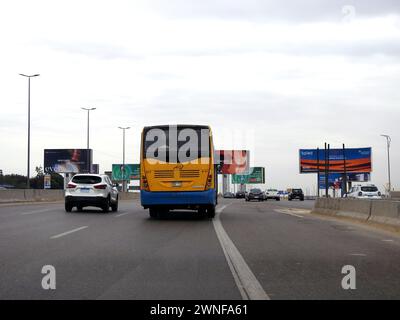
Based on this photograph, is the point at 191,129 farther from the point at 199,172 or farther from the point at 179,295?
the point at 179,295

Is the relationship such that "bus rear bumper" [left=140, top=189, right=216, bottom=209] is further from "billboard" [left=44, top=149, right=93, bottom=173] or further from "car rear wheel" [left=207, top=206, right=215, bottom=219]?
"billboard" [left=44, top=149, right=93, bottom=173]

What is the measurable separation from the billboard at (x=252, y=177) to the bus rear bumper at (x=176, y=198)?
3857 inches

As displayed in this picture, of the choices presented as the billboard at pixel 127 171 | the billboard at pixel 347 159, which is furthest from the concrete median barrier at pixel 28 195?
the billboard at pixel 127 171

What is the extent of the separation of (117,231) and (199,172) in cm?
514

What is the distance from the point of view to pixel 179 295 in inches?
281

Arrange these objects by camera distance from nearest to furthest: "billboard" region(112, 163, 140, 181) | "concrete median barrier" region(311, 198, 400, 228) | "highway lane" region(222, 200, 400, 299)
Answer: "highway lane" region(222, 200, 400, 299)
"concrete median barrier" region(311, 198, 400, 228)
"billboard" region(112, 163, 140, 181)

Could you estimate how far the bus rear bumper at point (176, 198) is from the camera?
2011 cm

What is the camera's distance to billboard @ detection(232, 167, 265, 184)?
118625 mm

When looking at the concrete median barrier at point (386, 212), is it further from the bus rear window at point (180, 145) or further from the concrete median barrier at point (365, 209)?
the bus rear window at point (180, 145)

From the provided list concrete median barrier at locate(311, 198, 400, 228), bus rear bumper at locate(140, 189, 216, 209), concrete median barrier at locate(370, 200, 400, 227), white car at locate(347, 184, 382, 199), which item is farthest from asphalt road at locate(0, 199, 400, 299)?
white car at locate(347, 184, 382, 199)

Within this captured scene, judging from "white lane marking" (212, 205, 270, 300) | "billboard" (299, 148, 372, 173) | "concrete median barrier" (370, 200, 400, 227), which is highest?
"billboard" (299, 148, 372, 173)

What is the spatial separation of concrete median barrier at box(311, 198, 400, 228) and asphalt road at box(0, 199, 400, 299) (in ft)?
2.72
